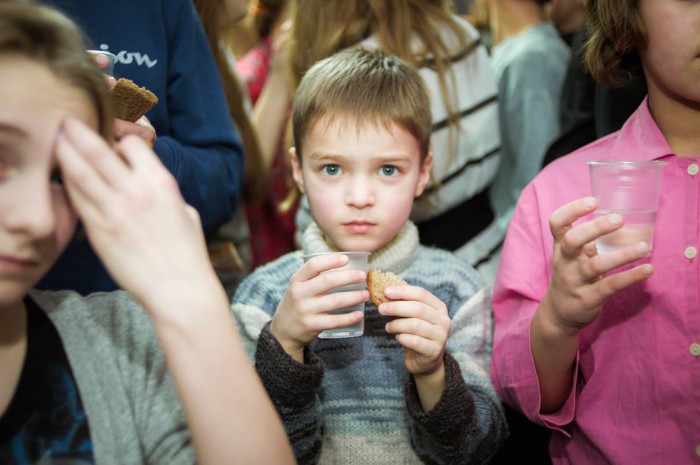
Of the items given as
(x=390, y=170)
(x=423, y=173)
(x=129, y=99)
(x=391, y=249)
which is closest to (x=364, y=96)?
(x=390, y=170)

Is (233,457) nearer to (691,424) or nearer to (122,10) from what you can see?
(691,424)

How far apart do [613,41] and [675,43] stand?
32cm

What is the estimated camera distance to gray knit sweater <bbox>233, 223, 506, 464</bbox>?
1815mm

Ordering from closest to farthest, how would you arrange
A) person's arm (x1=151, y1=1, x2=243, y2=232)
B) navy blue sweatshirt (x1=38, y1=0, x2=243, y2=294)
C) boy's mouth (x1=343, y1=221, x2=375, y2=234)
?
navy blue sweatshirt (x1=38, y1=0, x2=243, y2=294) → boy's mouth (x1=343, y1=221, x2=375, y2=234) → person's arm (x1=151, y1=1, x2=243, y2=232)

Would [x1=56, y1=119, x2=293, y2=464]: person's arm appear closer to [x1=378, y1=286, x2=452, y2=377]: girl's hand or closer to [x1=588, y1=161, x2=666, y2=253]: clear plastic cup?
[x1=378, y1=286, x2=452, y2=377]: girl's hand

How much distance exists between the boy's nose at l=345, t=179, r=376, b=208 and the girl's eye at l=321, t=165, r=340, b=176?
76 mm

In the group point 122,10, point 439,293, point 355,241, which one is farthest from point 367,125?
point 122,10

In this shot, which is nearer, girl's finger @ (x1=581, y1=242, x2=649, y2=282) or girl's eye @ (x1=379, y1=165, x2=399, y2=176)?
girl's finger @ (x1=581, y1=242, x2=649, y2=282)

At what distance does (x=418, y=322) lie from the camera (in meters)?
1.72

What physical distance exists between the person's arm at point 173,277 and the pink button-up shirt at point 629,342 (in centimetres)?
101

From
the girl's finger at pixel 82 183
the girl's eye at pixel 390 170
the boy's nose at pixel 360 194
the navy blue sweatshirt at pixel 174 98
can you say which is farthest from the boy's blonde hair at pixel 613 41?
the girl's finger at pixel 82 183

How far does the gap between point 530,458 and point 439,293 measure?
0.74 metres

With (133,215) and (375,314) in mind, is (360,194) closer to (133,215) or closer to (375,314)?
(375,314)

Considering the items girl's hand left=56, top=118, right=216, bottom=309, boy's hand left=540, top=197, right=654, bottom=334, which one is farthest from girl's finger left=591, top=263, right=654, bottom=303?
girl's hand left=56, top=118, right=216, bottom=309
